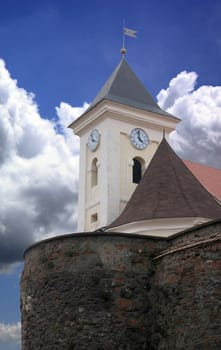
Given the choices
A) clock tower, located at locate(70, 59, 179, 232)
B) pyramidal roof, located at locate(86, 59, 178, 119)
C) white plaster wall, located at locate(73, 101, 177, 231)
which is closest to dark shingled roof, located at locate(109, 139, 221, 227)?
white plaster wall, located at locate(73, 101, 177, 231)

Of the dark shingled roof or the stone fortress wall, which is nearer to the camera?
the stone fortress wall

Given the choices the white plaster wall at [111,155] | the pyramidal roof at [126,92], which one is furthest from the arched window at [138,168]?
the pyramidal roof at [126,92]

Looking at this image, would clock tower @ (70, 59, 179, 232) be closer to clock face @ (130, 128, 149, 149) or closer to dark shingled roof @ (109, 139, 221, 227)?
clock face @ (130, 128, 149, 149)

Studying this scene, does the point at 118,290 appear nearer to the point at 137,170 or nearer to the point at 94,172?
the point at 137,170

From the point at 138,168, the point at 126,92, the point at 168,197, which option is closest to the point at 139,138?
the point at 138,168

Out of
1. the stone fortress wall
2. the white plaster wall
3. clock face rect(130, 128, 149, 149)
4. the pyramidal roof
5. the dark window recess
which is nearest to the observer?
the stone fortress wall

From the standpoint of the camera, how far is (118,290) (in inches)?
537

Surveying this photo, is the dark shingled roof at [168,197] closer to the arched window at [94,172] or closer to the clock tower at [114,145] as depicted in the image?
the clock tower at [114,145]

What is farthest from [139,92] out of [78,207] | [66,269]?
[66,269]

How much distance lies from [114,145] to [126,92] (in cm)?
368

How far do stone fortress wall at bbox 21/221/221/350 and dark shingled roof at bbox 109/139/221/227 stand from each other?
5.99m

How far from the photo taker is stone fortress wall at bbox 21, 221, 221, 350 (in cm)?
1247

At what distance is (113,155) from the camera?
95.2 feet

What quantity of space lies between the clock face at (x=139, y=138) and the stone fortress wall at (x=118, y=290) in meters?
15.8
